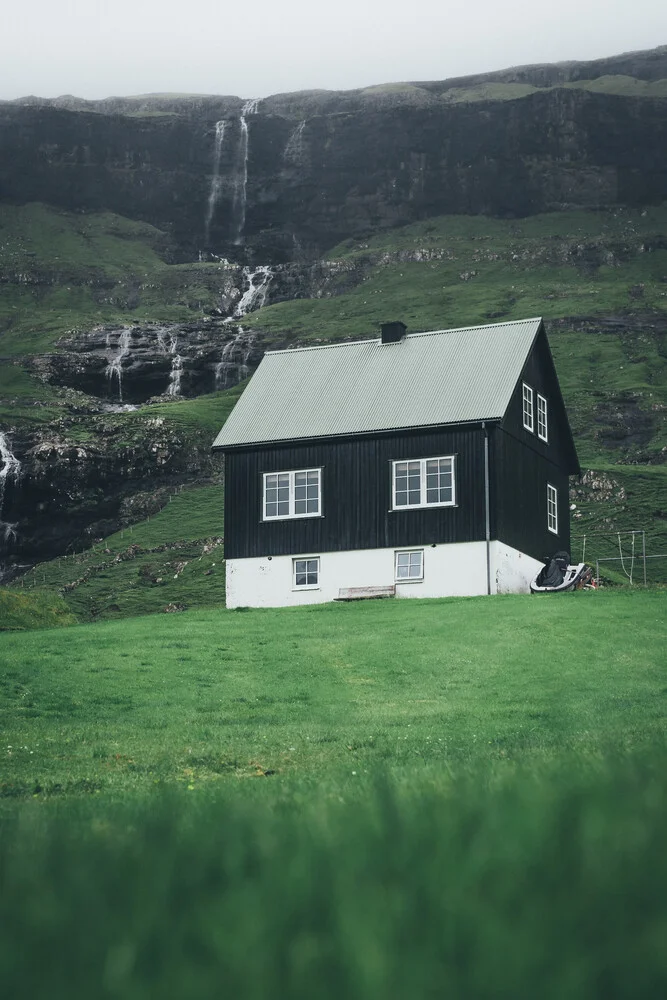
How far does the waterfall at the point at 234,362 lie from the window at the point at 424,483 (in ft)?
252

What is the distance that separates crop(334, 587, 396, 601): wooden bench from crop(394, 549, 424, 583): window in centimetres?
53

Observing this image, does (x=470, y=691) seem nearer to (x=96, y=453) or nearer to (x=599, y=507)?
(x=599, y=507)

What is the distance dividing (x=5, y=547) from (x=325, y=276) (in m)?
98.1

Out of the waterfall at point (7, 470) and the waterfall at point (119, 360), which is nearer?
the waterfall at point (7, 470)

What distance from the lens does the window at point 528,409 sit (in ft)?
148

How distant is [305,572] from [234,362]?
265 ft

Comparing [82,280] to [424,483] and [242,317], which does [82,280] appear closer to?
[242,317]

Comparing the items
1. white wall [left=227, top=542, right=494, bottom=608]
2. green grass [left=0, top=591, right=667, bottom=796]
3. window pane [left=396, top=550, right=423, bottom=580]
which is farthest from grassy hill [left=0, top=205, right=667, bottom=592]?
green grass [left=0, top=591, right=667, bottom=796]

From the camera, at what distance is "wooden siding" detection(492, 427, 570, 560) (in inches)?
1645

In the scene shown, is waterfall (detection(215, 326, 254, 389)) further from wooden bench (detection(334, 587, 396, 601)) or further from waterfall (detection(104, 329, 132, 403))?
wooden bench (detection(334, 587, 396, 601))

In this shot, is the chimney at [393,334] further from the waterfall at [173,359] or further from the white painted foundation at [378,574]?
the waterfall at [173,359]

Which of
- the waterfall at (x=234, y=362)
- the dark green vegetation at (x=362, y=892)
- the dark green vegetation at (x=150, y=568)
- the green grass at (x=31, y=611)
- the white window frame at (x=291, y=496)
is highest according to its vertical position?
the dark green vegetation at (x=362, y=892)

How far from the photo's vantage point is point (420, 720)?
61.0 ft

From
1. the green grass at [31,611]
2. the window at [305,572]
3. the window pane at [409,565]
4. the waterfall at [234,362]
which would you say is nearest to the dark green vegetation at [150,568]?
the window at [305,572]
